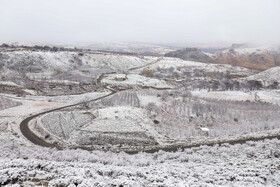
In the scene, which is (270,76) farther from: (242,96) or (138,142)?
(138,142)

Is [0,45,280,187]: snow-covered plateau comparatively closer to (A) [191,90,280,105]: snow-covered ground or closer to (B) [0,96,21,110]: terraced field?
(B) [0,96,21,110]: terraced field

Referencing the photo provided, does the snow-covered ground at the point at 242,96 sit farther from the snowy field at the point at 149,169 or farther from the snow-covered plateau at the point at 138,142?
the snowy field at the point at 149,169

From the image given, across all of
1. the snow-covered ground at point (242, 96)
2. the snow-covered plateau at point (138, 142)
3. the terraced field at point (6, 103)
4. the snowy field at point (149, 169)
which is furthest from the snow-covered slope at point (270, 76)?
the terraced field at point (6, 103)

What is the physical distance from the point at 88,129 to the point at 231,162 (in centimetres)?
2564

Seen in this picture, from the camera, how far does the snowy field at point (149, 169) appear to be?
14969mm

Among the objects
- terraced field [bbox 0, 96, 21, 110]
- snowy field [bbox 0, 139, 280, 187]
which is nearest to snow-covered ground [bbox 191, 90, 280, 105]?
snowy field [bbox 0, 139, 280, 187]

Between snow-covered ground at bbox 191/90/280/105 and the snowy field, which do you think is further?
snow-covered ground at bbox 191/90/280/105

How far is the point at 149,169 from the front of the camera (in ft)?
62.5

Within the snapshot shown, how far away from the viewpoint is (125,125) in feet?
121

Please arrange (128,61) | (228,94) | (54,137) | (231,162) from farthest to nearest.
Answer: (128,61) → (228,94) → (54,137) → (231,162)

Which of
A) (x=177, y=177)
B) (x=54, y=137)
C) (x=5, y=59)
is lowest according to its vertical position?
(x=54, y=137)

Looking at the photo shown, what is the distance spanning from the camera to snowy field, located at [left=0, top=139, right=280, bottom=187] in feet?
49.1

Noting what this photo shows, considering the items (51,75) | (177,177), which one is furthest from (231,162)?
(51,75)

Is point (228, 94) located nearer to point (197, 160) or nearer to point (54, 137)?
point (197, 160)
